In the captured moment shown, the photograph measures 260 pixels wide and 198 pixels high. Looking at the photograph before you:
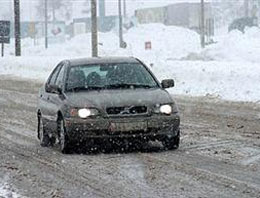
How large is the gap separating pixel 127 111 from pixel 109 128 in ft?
1.07

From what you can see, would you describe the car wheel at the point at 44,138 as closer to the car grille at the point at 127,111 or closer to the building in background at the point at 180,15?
the car grille at the point at 127,111

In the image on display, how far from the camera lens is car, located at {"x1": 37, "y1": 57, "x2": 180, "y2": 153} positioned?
10.0 meters

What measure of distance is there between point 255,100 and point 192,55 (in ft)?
82.0

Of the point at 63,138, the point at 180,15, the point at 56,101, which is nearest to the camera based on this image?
the point at 63,138

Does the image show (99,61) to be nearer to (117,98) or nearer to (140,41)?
(117,98)

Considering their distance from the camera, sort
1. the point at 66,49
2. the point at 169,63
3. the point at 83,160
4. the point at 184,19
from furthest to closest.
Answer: the point at 184,19 → the point at 66,49 → the point at 169,63 → the point at 83,160

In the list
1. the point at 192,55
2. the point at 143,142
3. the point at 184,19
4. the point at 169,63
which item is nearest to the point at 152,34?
the point at 184,19

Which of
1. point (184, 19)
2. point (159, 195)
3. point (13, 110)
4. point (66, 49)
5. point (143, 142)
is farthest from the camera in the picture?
point (184, 19)

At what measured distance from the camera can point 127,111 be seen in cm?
1000

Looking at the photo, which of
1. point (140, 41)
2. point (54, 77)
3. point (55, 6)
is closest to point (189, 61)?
point (54, 77)

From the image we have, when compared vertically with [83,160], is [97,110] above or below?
above

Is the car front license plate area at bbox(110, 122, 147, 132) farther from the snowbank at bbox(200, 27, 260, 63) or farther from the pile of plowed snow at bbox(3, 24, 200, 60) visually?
the pile of plowed snow at bbox(3, 24, 200, 60)

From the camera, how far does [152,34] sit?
74.3 meters

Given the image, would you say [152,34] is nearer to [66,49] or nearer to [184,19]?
[66,49]
